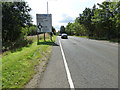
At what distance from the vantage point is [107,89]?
3268 millimetres

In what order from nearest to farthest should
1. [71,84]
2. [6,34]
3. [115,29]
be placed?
[71,84] < [6,34] < [115,29]

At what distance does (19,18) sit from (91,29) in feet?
110

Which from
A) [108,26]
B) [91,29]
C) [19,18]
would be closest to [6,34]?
[19,18]

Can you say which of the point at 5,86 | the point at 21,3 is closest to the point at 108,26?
the point at 21,3

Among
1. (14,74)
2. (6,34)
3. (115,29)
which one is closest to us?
(14,74)

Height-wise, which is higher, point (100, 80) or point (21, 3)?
point (21, 3)

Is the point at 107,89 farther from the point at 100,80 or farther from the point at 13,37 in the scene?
the point at 13,37

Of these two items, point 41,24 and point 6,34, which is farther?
point 41,24

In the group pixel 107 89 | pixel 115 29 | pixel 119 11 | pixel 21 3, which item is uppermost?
pixel 21 3

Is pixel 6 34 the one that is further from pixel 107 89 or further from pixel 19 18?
pixel 107 89

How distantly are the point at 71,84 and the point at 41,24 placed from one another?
18764 millimetres

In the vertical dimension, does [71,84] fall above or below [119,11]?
below

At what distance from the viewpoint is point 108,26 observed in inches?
1123

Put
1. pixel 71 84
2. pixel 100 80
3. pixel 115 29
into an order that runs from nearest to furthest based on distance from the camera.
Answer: pixel 71 84, pixel 100 80, pixel 115 29
